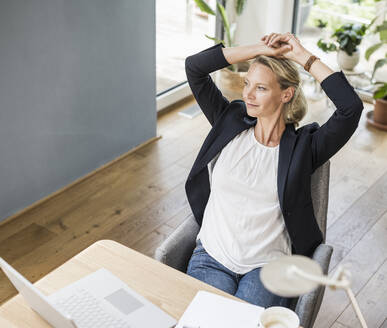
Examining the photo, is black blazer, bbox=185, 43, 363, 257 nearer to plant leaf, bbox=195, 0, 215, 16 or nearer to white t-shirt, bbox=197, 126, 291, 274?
white t-shirt, bbox=197, 126, 291, 274

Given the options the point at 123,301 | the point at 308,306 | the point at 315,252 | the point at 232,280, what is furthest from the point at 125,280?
the point at 315,252

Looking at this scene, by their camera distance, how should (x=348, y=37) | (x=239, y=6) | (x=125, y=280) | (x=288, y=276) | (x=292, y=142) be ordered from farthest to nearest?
(x=239, y=6) < (x=348, y=37) < (x=292, y=142) < (x=125, y=280) < (x=288, y=276)

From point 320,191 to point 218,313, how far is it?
2.11ft

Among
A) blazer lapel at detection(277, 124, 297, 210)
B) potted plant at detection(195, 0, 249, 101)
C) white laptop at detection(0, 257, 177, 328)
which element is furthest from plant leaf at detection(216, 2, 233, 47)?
white laptop at detection(0, 257, 177, 328)

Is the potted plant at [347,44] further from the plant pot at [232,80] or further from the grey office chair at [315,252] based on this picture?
the grey office chair at [315,252]

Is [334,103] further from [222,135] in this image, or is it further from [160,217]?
[160,217]

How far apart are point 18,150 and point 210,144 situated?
144cm

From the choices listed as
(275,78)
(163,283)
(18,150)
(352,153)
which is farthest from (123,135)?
(163,283)

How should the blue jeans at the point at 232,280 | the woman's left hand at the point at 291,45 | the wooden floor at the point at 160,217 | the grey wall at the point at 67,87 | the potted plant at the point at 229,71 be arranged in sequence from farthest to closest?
→ the potted plant at the point at 229,71 < the grey wall at the point at 67,87 < the wooden floor at the point at 160,217 < the woman's left hand at the point at 291,45 < the blue jeans at the point at 232,280

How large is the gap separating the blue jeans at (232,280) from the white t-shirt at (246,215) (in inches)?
0.8

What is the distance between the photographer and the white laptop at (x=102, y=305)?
5.13 ft

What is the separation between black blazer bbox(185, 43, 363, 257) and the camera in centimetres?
193

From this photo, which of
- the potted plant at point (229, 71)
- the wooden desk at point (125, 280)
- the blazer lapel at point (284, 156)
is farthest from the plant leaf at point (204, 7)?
the wooden desk at point (125, 280)

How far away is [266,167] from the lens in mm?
2029
